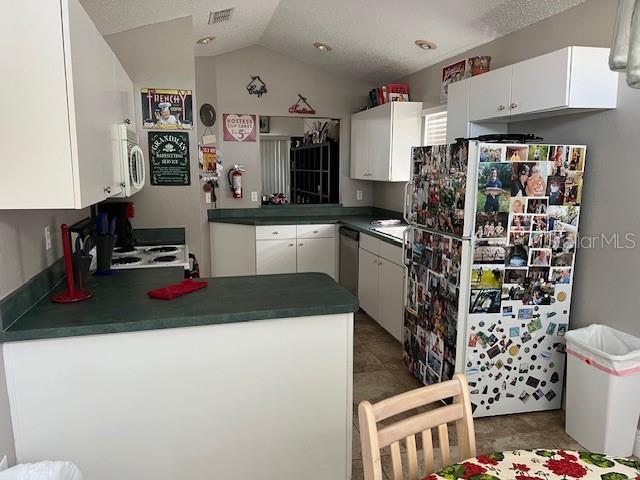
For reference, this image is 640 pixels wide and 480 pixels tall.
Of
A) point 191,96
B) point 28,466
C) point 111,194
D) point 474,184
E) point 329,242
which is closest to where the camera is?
point 28,466

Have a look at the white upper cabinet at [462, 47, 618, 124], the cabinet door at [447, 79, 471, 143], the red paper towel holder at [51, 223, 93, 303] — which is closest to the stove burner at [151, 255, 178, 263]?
the red paper towel holder at [51, 223, 93, 303]

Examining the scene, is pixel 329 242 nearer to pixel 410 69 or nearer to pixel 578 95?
pixel 410 69

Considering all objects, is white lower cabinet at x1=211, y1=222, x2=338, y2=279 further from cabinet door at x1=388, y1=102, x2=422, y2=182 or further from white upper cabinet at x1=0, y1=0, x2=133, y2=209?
white upper cabinet at x1=0, y1=0, x2=133, y2=209

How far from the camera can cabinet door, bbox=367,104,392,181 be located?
4.59 metres

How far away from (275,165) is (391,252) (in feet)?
7.20

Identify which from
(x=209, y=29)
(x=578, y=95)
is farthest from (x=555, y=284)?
(x=209, y=29)

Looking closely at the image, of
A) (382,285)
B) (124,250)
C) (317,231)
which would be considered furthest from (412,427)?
Result: (317,231)

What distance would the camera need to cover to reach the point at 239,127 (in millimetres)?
5289

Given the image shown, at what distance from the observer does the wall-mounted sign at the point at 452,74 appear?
3.72 m

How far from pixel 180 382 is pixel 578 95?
2331mm

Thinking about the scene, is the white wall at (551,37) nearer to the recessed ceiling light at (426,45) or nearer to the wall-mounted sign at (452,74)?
the wall-mounted sign at (452,74)

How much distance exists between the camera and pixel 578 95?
2.45 meters

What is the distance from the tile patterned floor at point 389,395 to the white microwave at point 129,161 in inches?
71.1

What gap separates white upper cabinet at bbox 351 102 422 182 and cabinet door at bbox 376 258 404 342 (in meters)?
1.01
